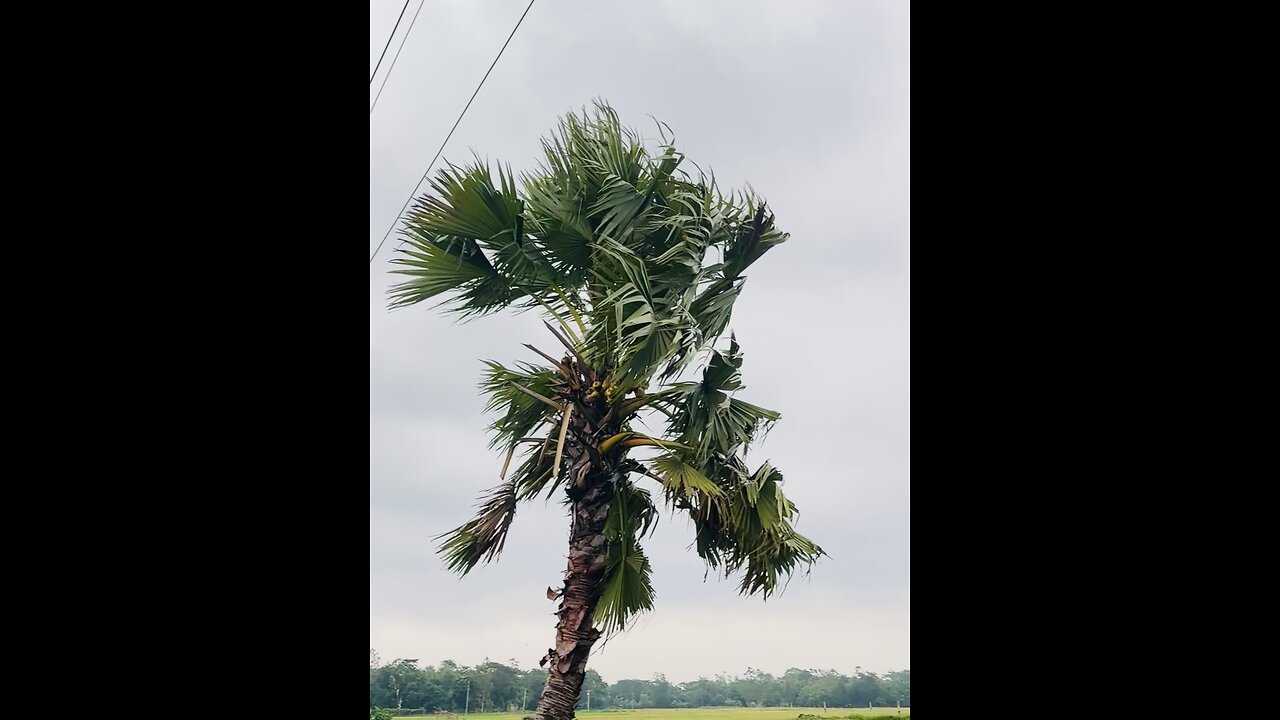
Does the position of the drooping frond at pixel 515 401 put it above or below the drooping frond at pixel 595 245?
below

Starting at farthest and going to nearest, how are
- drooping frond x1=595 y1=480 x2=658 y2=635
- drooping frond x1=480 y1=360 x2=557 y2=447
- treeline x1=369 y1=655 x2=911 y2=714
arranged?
treeline x1=369 y1=655 x2=911 y2=714 < drooping frond x1=480 y1=360 x2=557 y2=447 < drooping frond x1=595 y1=480 x2=658 y2=635

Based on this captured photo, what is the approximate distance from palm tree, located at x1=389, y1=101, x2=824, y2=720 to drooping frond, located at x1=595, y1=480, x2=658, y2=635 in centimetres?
1

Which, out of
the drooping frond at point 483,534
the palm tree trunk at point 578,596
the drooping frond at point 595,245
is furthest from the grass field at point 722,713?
the drooping frond at point 595,245

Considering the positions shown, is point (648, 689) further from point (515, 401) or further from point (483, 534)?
point (515, 401)

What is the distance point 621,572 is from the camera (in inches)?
213

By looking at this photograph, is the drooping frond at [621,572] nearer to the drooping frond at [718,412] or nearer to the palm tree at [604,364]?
the palm tree at [604,364]

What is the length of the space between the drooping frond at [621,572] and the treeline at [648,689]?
1.66 meters

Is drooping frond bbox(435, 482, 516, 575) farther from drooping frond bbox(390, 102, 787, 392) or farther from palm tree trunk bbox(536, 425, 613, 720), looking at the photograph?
drooping frond bbox(390, 102, 787, 392)

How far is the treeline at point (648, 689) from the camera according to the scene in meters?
6.96

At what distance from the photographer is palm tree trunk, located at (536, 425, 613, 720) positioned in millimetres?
5227

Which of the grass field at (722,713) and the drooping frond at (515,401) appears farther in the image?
the grass field at (722,713)

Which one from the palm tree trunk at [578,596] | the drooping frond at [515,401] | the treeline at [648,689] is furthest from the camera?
the treeline at [648,689]

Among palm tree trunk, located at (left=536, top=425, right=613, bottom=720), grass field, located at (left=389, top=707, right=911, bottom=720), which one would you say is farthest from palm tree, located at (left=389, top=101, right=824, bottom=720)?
grass field, located at (left=389, top=707, right=911, bottom=720)
